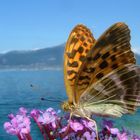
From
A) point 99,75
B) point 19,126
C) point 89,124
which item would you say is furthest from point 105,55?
point 19,126

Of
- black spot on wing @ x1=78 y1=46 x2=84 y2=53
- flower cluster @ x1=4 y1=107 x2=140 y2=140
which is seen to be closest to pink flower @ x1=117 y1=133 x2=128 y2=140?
flower cluster @ x1=4 y1=107 x2=140 y2=140

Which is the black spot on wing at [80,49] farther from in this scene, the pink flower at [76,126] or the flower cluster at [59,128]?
the pink flower at [76,126]

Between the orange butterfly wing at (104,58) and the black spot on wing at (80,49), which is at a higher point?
the black spot on wing at (80,49)

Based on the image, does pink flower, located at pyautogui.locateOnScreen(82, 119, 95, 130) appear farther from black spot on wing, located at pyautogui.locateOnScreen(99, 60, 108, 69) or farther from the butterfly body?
black spot on wing, located at pyautogui.locateOnScreen(99, 60, 108, 69)

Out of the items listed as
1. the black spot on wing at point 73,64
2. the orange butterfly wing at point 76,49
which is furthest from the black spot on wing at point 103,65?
the black spot on wing at point 73,64

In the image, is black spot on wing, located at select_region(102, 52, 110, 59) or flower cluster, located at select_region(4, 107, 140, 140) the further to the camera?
black spot on wing, located at select_region(102, 52, 110, 59)

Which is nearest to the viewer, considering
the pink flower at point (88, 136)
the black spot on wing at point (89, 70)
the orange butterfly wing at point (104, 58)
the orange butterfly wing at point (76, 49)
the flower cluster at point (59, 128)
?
the pink flower at point (88, 136)

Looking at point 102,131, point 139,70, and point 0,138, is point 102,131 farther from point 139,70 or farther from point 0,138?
point 0,138
